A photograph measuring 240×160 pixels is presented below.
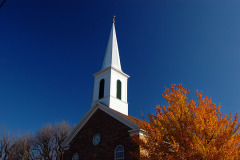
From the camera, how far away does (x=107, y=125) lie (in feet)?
64.0

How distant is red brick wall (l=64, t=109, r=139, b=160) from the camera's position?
17.7m

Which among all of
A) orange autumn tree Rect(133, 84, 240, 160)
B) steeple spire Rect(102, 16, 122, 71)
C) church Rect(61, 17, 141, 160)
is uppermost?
steeple spire Rect(102, 16, 122, 71)

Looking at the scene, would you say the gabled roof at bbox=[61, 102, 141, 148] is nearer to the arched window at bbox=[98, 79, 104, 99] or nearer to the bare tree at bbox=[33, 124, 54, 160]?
the arched window at bbox=[98, 79, 104, 99]

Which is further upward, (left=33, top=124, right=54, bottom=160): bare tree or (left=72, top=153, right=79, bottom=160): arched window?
(left=33, top=124, right=54, bottom=160): bare tree

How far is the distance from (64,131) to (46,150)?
414 centimetres

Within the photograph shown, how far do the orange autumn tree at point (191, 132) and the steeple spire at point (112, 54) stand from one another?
46.6ft

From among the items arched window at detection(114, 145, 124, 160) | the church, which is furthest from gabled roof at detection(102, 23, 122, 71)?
arched window at detection(114, 145, 124, 160)

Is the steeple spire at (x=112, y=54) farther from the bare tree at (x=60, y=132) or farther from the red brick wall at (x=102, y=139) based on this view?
the bare tree at (x=60, y=132)

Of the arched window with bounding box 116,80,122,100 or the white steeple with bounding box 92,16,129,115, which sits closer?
the white steeple with bounding box 92,16,129,115

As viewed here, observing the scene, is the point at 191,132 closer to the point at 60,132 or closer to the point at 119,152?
the point at 119,152

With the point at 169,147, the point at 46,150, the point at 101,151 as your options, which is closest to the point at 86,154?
the point at 101,151

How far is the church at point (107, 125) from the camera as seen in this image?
1772 centimetres

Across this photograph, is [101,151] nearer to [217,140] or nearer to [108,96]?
[108,96]

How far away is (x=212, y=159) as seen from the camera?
8.89 metres
